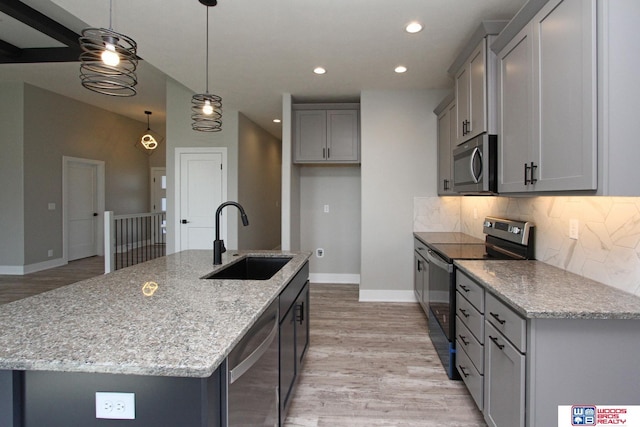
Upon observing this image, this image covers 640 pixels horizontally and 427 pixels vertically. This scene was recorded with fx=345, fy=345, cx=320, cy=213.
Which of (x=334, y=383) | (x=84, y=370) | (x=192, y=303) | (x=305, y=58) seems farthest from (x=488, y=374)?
(x=305, y=58)

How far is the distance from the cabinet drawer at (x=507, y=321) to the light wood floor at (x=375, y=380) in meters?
0.75

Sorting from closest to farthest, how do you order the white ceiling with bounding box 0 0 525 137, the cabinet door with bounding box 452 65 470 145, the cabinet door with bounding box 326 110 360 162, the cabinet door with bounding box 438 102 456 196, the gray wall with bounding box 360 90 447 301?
the white ceiling with bounding box 0 0 525 137 → the cabinet door with bounding box 452 65 470 145 → the cabinet door with bounding box 438 102 456 196 → the gray wall with bounding box 360 90 447 301 → the cabinet door with bounding box 326 110 360 162

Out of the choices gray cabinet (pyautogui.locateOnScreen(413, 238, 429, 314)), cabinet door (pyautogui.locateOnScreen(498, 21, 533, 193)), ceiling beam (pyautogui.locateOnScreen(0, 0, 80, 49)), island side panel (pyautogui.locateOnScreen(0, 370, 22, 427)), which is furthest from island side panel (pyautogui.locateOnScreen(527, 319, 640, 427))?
ceiling beam (pyautogui.locateOnScreen(0, 0, 80, 49))

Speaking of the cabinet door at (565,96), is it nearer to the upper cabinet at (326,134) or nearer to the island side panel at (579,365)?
the island side panel at (579,365)

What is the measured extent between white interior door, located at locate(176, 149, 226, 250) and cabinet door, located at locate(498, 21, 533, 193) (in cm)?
412

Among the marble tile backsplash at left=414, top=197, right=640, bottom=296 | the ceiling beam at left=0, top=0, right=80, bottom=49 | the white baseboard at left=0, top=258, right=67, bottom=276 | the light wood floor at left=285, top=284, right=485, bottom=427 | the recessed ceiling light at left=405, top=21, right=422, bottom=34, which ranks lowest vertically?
the light wood floor at left=285, top=284, right=485, bottom=427

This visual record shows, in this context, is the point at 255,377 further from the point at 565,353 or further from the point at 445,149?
the point at 445,149

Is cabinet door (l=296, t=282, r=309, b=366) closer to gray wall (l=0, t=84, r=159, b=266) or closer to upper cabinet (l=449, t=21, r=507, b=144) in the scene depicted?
upper cabinet (l=449, t=21, r=507, b=144)

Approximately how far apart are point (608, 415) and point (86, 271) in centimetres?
696

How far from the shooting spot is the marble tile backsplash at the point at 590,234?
5.26 ft

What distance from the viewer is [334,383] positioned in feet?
8.00

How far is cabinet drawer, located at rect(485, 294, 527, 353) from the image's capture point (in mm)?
1449

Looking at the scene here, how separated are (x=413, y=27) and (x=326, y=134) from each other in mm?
2106

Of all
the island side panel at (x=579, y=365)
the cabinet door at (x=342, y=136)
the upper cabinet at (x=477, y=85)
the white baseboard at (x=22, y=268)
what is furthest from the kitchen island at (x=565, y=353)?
the white baseboard at (x=22, y=268)
